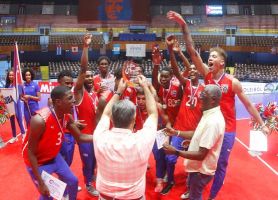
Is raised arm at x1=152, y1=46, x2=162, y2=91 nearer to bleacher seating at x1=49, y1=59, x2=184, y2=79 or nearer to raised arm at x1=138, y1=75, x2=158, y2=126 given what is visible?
raised arm at x1=138, y1=75, x2=158, y2=126

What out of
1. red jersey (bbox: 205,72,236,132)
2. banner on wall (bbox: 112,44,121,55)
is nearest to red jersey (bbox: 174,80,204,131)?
red jersey (bbox: 205,72,236,132)

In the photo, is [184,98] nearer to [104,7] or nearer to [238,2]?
[104,7]

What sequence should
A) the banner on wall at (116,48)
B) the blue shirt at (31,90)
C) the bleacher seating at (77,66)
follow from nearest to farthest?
the blue shirt at (31,90)
the bleacher seating at (77,66)
the banner on wall at (116,48)

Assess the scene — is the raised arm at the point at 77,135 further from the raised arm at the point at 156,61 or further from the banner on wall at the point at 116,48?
the banner on wall at the point at 116,48

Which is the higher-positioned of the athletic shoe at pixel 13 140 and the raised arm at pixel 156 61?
the raised arm at pixel 156 61

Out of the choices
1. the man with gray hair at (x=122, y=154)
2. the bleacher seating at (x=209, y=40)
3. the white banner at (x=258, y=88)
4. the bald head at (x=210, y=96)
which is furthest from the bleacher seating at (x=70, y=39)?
the man with gray hair at (x=122, y=154)

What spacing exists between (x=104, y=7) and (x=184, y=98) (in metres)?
25.2

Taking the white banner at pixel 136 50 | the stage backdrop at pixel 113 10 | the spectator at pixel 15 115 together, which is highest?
the stage backdrop at pixel 113 10

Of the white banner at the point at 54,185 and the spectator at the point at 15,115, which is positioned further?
the spectator at the point at 15,115

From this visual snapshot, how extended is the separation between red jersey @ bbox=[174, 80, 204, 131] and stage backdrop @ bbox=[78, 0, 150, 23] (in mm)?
24560

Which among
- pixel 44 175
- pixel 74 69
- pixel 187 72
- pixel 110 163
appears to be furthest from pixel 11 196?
pixel 74 69

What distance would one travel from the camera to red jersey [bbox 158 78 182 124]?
5141mm

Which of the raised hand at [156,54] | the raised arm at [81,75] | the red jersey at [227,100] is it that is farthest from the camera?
the raised arm at [81,75]

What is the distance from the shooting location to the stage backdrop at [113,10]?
28.1 m
